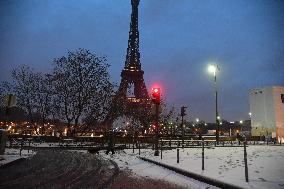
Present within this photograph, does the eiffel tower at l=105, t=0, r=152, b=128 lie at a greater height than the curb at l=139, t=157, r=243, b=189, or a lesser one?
greater

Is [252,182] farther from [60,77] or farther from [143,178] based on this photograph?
[60,77]

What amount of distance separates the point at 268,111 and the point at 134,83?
25.7 meters

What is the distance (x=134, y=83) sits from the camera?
207 ft

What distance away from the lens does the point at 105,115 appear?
41.7 metres

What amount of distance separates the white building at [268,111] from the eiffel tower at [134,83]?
1793 cm

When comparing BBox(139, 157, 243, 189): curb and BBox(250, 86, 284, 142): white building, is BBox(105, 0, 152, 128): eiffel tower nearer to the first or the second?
BBox(250, 86, 284, 142): white building

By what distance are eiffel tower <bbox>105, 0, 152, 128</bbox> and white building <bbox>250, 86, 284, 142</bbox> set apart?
17929 millimetres

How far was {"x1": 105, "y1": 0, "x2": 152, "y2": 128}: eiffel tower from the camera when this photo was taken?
172ft

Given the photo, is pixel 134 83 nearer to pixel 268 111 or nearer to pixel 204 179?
pixel 268 111

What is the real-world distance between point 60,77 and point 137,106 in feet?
65.4

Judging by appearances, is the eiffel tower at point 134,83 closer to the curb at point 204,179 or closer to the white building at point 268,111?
the white building at point 268,111

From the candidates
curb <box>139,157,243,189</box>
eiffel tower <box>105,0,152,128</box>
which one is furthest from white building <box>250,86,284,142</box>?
curb <box>139,157,243,189</box>

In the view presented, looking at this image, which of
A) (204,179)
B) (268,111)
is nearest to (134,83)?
(268,111)

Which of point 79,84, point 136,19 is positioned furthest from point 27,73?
point 136,19
